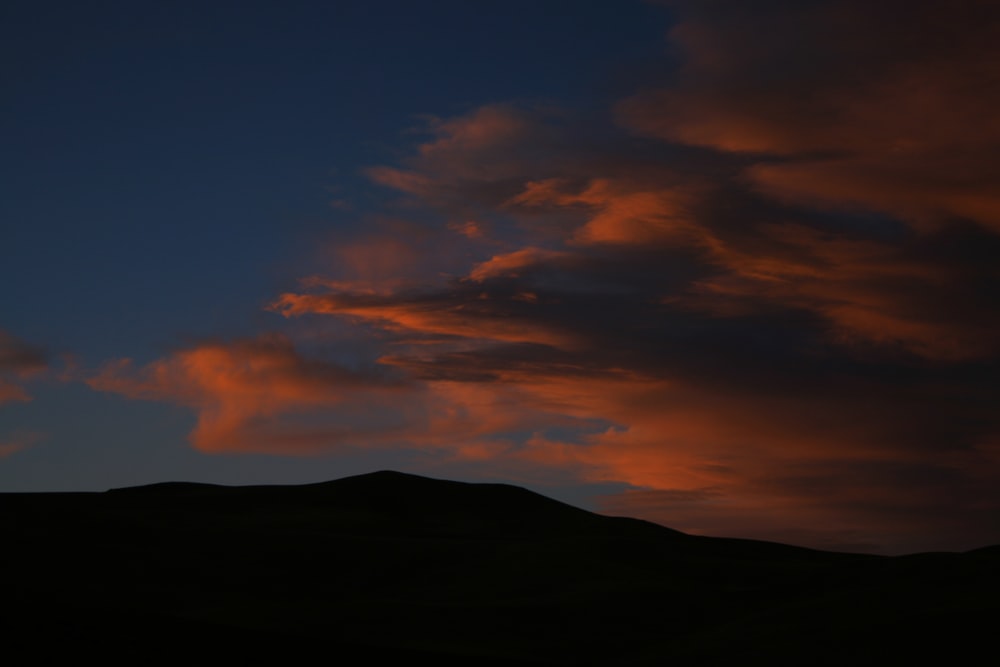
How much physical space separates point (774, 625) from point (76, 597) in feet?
74.4

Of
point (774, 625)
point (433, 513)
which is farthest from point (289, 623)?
point (433, 513)

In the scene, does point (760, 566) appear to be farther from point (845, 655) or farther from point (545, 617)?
point (845, 655)

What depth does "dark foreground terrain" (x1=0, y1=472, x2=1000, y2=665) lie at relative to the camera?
90.4ft

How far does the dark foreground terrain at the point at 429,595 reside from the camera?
90.4 ft

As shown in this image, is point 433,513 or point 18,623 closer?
point 18,623

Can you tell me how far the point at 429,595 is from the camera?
40000 millimetres

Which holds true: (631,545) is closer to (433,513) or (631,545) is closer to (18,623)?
(433,513)

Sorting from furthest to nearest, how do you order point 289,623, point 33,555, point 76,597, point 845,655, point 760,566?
point 760,566 → point 33,555 → point 76,597 → point 289,623 → point 845,655

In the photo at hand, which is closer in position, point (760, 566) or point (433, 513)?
point (760, 566)

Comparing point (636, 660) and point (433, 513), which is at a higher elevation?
point (433, 513)

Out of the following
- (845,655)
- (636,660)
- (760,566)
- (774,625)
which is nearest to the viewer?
(845,655)

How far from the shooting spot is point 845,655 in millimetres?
26734

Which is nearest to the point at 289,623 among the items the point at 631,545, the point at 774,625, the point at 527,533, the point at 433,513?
the point at 774,625

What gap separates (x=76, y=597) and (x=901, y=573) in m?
28.4
